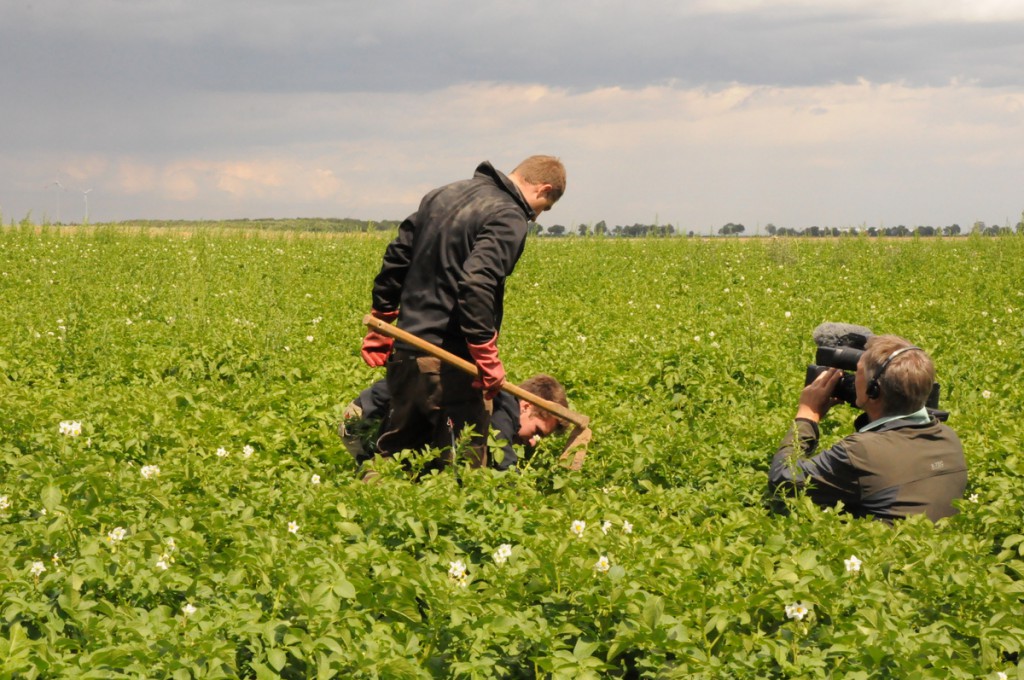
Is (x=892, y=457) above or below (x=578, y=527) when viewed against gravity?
above

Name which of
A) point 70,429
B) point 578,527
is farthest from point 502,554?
point 70,429

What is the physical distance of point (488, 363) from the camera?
5484 mm

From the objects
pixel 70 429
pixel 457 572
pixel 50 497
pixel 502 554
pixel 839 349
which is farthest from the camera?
pixel 839 349

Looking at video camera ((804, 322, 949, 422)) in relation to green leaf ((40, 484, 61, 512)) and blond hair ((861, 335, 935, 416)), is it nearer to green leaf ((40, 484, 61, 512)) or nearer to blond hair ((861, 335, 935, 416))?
blond hair ((861, 335, 935, 416))

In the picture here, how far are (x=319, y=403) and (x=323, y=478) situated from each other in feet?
4.39

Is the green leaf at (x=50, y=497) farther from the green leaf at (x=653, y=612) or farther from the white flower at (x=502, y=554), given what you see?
the green leaf at (x=653, y=612)

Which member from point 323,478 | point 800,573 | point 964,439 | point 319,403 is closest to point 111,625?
point 800,573

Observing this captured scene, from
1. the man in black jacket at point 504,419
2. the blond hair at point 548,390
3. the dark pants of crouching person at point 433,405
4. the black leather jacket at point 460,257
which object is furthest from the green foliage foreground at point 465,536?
the black leather jacket at point 460,257

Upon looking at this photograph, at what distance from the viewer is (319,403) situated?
24.3 feet

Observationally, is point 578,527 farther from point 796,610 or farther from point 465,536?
point 796,610

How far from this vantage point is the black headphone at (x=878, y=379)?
5.06m

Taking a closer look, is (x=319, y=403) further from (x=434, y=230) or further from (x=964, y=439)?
(x=964, y=439)

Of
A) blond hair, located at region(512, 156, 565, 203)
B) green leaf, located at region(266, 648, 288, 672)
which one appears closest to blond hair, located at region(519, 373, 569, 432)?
blond hair, located at region(512, 156, 565, 203)

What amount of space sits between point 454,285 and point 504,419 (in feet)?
3.56
